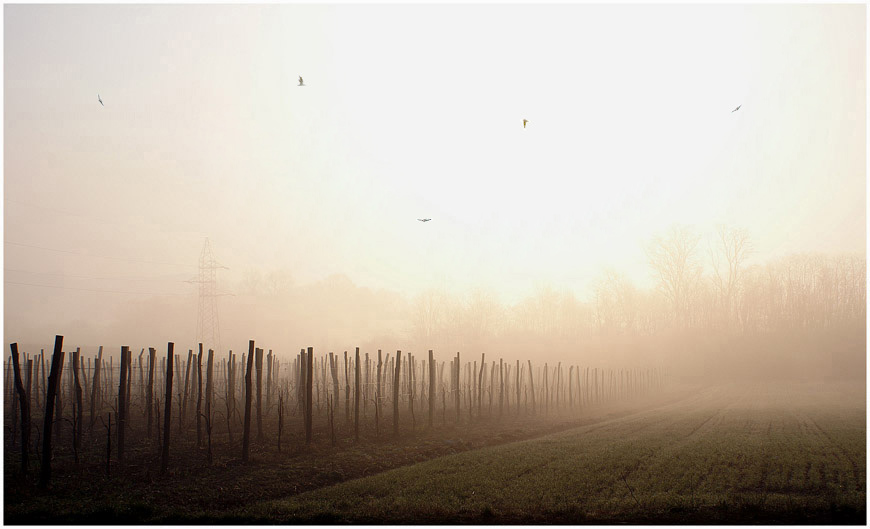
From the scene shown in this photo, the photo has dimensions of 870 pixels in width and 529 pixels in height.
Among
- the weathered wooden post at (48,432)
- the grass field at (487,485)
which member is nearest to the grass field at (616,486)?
the grass field at (487,485)

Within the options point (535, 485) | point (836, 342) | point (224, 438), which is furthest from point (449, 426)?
point (836, 342)

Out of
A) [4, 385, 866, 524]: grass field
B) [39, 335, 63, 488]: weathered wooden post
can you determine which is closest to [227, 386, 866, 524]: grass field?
[4, 385, 866, 524]: grass field

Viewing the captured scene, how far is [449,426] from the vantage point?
24.6 metres

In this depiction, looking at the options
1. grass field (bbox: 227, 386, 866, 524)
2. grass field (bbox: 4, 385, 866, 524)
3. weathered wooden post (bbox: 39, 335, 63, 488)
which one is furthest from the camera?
weathered wooden post (bbox: 39, 335, 63, 488)

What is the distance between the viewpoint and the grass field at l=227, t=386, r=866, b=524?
11.3 metres

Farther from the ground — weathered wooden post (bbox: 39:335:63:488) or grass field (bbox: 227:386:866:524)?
weathered wooden post (bbox: 39:335:63:488)

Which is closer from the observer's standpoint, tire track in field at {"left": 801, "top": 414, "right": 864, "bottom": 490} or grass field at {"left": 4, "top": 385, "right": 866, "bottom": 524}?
grass field at {"left": 4, "top": 385, "right": 866, "bottom": 524}

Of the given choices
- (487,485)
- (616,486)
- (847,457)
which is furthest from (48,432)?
(847,457)

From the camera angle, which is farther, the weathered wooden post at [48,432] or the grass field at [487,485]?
the weathered wooden post at [48,432]

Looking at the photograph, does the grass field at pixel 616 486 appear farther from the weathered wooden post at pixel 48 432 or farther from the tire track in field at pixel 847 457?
the weathered wooden post at pixel 48 432

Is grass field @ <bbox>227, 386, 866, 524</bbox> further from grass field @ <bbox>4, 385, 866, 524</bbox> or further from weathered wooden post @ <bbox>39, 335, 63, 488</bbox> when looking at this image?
weathered wooden post @ <bbox>39, 335, 63, 488</bbox>

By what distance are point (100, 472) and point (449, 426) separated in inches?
558

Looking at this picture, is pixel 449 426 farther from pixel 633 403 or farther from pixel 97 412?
pixel 633 403

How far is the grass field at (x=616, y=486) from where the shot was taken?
11.3m
